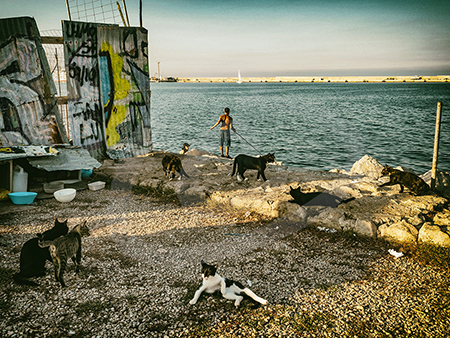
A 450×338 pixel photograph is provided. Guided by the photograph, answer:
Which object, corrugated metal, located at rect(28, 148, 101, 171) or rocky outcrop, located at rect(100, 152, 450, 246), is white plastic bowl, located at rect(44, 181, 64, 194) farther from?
rocky outcrop, located at rect(100, 152, 450, 246)

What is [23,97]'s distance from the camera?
11320 mm

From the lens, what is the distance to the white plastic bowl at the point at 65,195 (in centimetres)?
943

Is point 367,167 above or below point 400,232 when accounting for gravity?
above

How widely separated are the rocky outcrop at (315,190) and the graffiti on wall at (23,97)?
288 centimetres

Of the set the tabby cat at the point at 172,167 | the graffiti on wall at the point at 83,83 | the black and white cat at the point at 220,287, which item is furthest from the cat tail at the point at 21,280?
the graffiti on wall at the point at 83,83

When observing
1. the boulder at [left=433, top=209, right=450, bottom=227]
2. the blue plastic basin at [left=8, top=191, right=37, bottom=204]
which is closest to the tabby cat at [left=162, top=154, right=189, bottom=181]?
the blue plastic basin at [left=8, top=191, right=37, bottom=204]

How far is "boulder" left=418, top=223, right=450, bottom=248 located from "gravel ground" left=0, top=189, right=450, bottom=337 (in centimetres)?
62

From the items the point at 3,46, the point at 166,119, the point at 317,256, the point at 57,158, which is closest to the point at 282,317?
the point at 317,256

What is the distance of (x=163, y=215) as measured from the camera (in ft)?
28.9

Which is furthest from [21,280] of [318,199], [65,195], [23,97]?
[23,97]

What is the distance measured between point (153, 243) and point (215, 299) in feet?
8.64

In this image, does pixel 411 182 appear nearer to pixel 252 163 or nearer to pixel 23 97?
pixel 252 163

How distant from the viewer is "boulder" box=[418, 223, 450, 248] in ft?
20.9

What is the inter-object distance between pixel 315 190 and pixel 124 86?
9.68m
